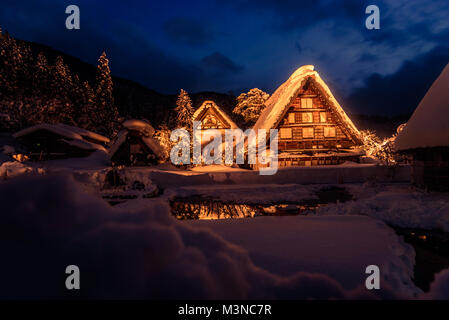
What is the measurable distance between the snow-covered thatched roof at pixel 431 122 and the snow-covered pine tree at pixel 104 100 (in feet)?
136

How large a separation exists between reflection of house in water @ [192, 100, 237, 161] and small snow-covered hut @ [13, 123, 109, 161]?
1476 cm

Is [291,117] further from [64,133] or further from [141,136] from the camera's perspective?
[64,133]

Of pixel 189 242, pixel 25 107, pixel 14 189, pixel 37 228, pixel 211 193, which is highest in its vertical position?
pixel 25 107

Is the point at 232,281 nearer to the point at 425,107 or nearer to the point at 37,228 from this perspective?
the point at 37,228

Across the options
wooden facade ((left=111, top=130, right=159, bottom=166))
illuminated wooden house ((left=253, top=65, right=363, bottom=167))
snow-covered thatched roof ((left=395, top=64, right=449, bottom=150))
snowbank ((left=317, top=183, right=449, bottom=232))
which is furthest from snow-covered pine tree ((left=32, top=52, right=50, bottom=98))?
snow-covered thatched roof ((left=395, top=64, right=449, bottom=150))

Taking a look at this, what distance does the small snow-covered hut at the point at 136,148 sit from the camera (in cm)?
2508

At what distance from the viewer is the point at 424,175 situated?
33.9 feet

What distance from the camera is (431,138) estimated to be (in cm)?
888

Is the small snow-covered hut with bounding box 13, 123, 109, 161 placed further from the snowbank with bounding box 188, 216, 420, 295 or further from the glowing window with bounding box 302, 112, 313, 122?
the snowbank with bounding box 188, 216, 420, 295

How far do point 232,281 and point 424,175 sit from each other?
12659mm

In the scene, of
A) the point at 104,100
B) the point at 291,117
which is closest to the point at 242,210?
the point at 291,117

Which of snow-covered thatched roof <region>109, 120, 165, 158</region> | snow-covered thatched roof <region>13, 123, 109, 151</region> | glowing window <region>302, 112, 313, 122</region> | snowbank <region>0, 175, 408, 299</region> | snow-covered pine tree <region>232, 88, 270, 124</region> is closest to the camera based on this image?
snowbank <region>0, 175, 408, 299</region>

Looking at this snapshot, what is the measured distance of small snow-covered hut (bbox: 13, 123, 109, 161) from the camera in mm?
25953
